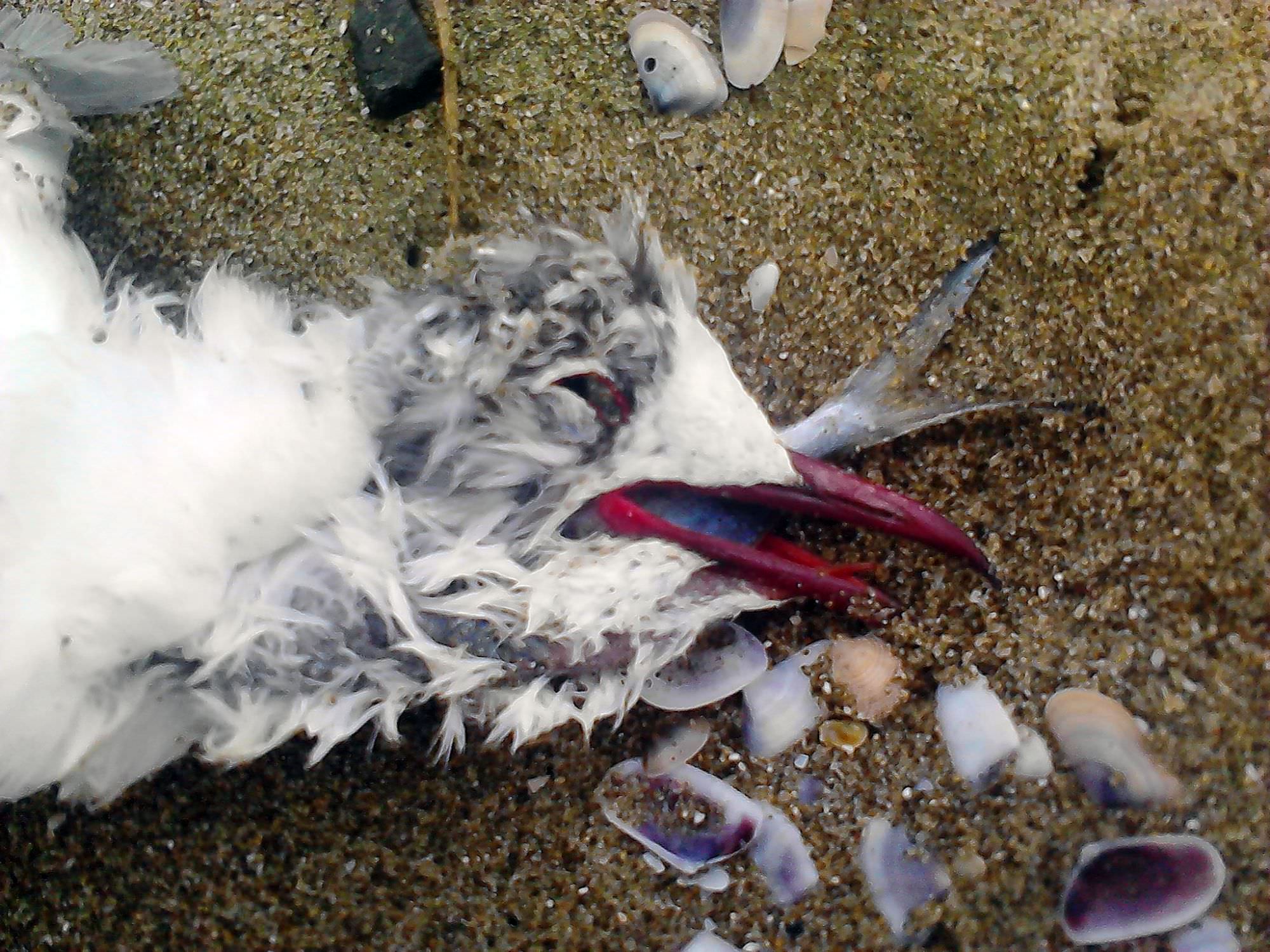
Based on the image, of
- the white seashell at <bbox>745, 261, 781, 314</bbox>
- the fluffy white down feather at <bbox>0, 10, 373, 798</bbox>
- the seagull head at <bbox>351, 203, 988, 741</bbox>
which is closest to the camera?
the fluffy white down feather at <bbox>0, 10, 373, 798</bbox>

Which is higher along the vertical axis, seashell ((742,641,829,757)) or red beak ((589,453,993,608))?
red beak ((589,453,993,608))

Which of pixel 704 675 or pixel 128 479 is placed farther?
pixel 704 675

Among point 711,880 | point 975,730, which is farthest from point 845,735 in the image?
point 711,880

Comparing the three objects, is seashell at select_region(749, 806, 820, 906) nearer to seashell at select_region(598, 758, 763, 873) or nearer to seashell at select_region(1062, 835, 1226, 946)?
seashell at select_region(598, 758, 763, 873)

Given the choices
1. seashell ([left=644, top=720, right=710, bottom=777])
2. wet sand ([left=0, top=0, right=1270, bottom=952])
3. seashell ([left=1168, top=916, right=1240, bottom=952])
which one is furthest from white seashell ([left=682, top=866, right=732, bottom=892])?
seashell ([left=1168, top=916, right=1240, bottom=952])

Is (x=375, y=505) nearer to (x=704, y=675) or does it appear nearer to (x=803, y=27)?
(x=704, y=675)

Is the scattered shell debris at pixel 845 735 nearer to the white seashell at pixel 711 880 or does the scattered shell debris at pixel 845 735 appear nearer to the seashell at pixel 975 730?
the seashell at pixel 975 730
